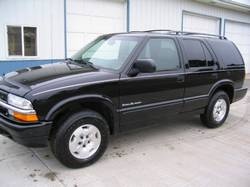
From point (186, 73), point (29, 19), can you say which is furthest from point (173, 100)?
point (29, 19)

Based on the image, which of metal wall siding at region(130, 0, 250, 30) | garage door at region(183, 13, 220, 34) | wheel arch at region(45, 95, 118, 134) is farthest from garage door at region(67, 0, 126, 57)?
wheel arch at region(45, 95, 118, 134)

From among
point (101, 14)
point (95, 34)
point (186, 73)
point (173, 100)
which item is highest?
point (101, 14)

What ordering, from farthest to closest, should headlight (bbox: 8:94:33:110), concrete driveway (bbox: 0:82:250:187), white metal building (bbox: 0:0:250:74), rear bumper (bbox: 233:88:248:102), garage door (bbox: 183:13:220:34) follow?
garage door (bbox: 183:13:220:34)
white metal building (bbox: 0:0:250:74)
rear bumper (bbox: 233:88:248:102)
concrete driveway (bbox: 0:82:250:187)
headlight (bbox: 8:94:33:110)

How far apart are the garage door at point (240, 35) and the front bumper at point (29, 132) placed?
46.7 ft

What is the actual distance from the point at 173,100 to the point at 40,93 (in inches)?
91.2

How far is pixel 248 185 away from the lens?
364 centimetres

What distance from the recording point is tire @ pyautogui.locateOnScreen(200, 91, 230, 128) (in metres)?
5.70

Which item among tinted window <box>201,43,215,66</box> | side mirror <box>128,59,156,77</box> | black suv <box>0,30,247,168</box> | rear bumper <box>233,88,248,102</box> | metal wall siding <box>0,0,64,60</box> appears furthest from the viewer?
metal wall siding <box>0,0,64,60</box>

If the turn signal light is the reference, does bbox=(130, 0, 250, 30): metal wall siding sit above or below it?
above

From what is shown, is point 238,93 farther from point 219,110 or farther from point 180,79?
point 180,79

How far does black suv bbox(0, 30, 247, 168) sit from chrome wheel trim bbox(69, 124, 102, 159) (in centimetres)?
1

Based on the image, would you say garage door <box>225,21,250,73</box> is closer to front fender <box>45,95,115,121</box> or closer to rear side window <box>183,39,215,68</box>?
rear side window <box>183,39,215,68</box>

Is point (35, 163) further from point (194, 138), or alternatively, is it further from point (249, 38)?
point (249, 38)

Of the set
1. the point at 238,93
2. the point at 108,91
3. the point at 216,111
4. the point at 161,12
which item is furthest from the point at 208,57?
the point at 161,12
